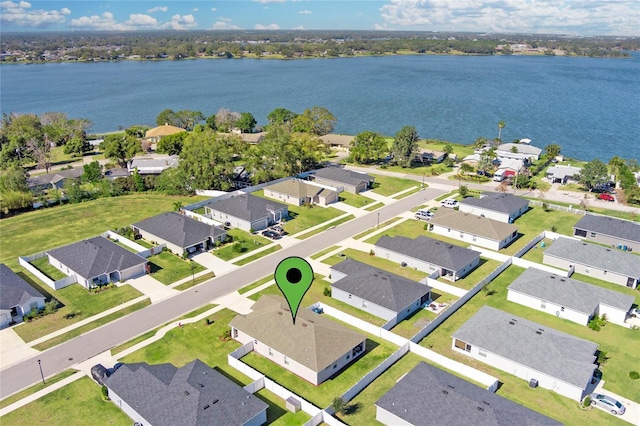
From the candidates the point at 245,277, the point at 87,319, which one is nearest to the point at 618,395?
the point at 245,277

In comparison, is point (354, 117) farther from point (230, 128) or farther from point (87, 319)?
point (87, 319)

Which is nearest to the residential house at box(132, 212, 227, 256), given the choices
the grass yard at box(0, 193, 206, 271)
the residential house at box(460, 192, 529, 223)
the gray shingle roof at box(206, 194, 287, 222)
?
the gray shingle roof at box(206, 194, 287, 222)

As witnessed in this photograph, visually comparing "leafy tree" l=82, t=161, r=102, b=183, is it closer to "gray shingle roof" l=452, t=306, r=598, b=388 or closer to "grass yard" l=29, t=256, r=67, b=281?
"grass yard" l=29, t=256, r=67, b=281

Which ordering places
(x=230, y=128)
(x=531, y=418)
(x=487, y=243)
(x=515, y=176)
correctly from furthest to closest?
(x=230, y=128)
(x=515, y=176)
(x=487, y=243)
(x=531, y=418)

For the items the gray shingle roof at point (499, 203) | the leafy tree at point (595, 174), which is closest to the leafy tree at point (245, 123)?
the gray shingle roof at point (499, 203)

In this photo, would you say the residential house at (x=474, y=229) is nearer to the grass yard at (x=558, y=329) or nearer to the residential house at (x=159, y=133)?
the grass yard at (x=558, y=329)
